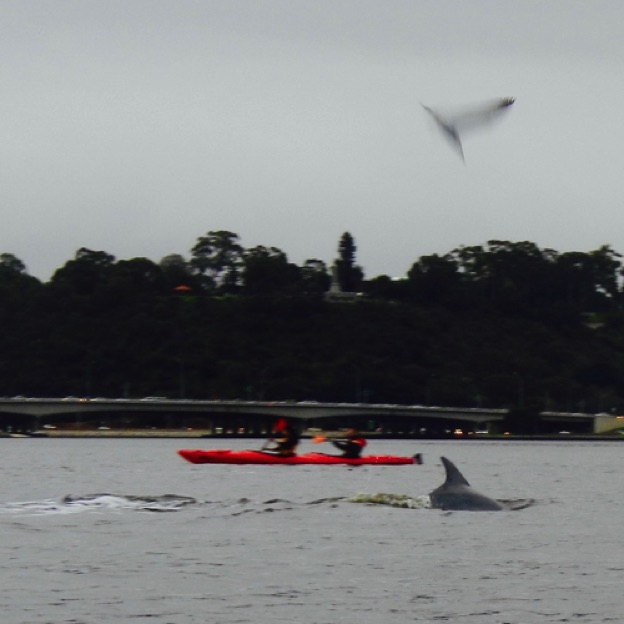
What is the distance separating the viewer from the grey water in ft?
111

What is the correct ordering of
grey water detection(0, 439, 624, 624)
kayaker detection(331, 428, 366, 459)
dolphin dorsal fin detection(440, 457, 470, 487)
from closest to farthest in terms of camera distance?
grey water detection(0, 439, 624, 624)
dolphin dorsal fin detection(440, 457, 470, 487)
kayaker detection(331, 428, 366, 459)

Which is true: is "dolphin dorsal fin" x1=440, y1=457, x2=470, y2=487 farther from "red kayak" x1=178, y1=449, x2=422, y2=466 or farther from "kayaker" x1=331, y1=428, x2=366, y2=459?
"kayaker" x1=331, y1=428, x2=366, y2=459

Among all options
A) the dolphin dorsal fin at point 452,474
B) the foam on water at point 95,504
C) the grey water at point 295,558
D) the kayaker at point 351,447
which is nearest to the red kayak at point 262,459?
the kayaker at point 351,447

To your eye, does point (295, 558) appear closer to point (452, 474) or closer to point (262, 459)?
point (452, 474)

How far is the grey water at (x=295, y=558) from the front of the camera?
33875mm

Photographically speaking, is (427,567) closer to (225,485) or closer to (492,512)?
(492,512)

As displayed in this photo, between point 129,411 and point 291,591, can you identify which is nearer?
point 291,591

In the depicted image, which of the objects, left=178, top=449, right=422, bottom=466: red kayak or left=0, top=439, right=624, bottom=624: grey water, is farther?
left=178, top=449, right=422, bottom=466: red kayak

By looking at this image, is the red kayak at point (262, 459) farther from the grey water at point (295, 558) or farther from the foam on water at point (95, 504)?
the foam on water at point (95, 504)

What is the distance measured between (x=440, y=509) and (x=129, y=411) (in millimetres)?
141272

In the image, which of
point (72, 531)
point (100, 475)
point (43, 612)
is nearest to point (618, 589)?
point (43, 612)

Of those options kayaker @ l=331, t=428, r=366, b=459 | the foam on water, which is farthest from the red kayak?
the foam on water

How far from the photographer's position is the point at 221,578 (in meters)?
38.2

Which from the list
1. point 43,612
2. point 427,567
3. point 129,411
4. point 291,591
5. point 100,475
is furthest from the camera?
point 129,411
